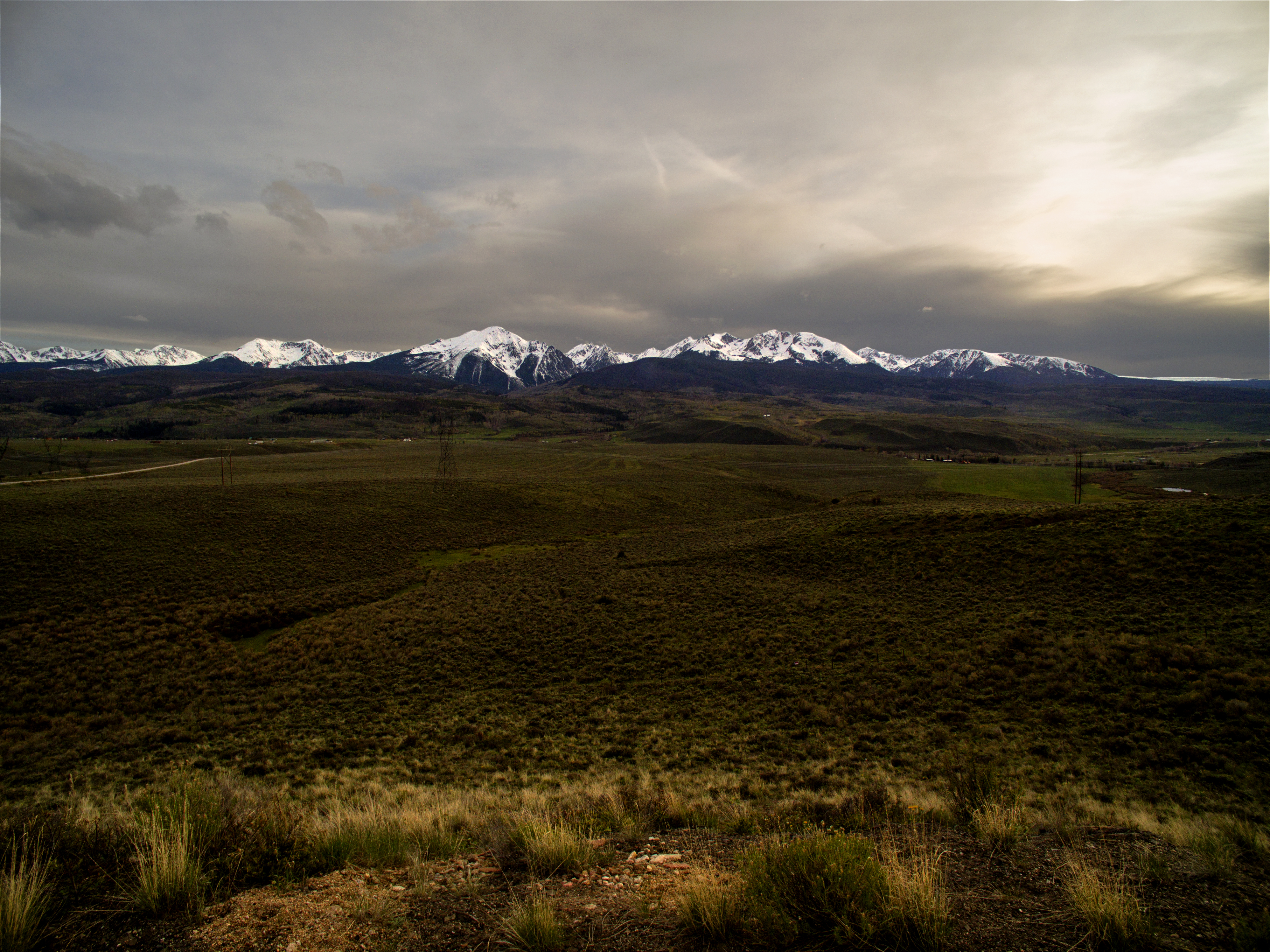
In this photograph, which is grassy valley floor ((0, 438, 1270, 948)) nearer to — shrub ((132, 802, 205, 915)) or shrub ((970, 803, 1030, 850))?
shrub ((970, 803, 1030, 850))

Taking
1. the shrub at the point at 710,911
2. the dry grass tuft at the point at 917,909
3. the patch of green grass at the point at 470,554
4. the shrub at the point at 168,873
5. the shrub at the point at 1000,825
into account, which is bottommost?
the patch of green grass at the point at 470,554

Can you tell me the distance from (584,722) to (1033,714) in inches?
551

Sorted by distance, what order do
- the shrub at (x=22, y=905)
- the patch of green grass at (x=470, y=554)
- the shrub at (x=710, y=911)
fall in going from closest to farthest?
the shrub at (x=22, y=905), the shrub at (x=710, y=911), the patch of green grass at (x=470, y=554)

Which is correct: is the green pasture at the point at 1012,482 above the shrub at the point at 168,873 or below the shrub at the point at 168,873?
below

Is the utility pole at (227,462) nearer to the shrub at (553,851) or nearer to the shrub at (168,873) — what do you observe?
the shrub at (168,873)

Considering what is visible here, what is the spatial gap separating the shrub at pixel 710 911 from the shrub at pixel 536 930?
1283 mm

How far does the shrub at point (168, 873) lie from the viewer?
18.0 feet

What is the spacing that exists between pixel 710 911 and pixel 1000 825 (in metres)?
5.28

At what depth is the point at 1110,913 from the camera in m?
4.96

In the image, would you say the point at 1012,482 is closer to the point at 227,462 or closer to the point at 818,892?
the point at 818,892

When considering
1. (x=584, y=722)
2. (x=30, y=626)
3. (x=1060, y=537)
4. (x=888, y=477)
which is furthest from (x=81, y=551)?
(x=888, y=477)

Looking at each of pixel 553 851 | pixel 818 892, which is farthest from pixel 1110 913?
pixel 553 851

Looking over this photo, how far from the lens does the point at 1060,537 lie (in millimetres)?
30328

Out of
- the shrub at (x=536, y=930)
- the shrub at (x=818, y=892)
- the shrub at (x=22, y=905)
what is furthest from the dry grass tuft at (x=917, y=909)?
the shrub at (x=22, y=905)
